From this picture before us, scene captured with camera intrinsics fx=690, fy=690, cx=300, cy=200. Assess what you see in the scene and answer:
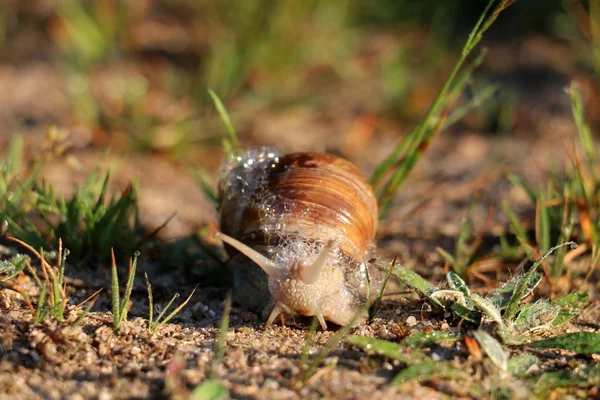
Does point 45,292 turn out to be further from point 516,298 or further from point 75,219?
point 516,298

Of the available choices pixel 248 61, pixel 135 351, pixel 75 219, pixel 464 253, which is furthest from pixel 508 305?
pixel 248 61

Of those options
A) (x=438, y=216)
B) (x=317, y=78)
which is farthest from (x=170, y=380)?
(x=317, y=78)

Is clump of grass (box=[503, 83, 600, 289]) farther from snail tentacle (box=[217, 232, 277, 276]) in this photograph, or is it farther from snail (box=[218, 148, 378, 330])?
snail tentacle (box=[217, 232, 277, 276])

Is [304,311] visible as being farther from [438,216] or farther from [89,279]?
[438,216]

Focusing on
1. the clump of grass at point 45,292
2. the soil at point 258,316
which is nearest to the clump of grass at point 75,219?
the soil at point 258,316

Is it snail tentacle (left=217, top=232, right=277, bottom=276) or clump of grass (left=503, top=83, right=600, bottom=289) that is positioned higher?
clump of grass (left=503, top=83, right=600, bottom=289)

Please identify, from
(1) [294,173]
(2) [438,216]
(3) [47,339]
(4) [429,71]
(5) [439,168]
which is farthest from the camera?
(4) [429,71]

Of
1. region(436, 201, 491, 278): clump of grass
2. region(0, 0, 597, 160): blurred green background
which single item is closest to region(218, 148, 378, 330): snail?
region(436, 201, 491, 278): clump of grass

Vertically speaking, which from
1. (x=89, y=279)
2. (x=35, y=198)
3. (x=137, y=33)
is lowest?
(x=89, y=279)
